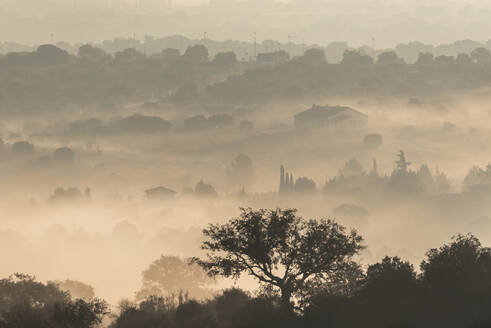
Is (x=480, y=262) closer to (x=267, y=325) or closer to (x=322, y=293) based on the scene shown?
(x=322, y=293)

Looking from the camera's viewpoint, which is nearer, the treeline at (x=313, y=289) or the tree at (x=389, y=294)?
the tree at (x=389, y=294)

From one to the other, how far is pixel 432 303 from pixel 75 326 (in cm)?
3467

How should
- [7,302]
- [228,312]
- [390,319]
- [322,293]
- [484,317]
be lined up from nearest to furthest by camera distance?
1. [484,317]
2. [390,319]
3. [322,293]
4. [228,312]
5. [7,302]

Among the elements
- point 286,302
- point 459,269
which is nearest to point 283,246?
point 286,302

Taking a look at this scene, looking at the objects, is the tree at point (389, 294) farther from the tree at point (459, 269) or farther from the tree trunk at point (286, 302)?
the tree trunk at point (286, 302)

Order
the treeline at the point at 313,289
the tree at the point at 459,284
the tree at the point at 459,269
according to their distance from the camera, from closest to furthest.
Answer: the tree at the point at 459,284 < the treeline at the point at 313,289 < the tree at the point at 459,269

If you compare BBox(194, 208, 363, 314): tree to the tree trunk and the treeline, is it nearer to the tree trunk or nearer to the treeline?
the tree trunk

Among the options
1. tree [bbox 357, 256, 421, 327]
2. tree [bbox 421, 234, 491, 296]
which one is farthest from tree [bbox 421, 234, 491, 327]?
tree [bbox 357, 256, 421, 327]

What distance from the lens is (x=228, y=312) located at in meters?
95.6

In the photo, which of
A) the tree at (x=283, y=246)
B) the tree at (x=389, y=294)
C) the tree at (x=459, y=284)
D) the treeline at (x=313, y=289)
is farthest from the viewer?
the tree at (x=283, y=246)

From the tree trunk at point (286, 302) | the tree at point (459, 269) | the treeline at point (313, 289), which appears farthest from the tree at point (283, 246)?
the tree at point (459, 269)

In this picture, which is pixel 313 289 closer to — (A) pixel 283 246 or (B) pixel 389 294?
(A) pixel 283 246

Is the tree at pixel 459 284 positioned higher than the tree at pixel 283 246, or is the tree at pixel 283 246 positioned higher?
the tree at pixel 283 246

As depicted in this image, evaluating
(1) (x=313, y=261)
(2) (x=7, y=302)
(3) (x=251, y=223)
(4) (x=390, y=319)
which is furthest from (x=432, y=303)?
(2) (x=7, y=302)
